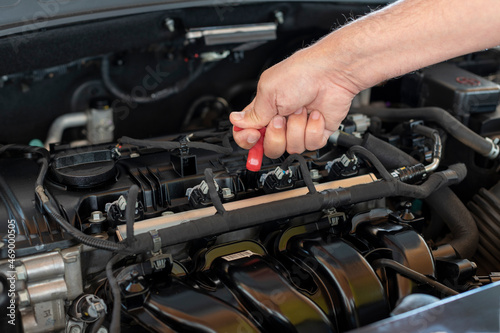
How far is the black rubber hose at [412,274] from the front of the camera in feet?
3.66

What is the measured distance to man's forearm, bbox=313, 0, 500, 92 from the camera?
0.94m

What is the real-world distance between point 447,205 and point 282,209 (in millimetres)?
603

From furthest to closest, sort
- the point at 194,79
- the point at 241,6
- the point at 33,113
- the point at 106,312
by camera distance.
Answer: the point at 194,79 → the point at 33,113 → the point at 241,6 → the point at 106,312

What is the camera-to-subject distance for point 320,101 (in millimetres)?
1131

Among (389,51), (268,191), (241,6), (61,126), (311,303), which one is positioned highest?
(241,6)

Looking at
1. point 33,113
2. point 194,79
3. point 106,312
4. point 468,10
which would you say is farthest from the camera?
point 194,79

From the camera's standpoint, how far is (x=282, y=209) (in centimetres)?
116

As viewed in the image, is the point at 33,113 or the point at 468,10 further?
the point at 33,113

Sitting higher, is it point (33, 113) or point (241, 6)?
point (241, 6)

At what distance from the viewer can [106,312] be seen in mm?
1034

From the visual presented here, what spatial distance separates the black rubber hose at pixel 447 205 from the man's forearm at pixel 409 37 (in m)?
0.45

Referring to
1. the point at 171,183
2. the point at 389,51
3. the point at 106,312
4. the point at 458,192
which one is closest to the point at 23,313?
the point at 106,312

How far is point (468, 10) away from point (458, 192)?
3.03ft

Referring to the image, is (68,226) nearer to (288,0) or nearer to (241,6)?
(241,6)
